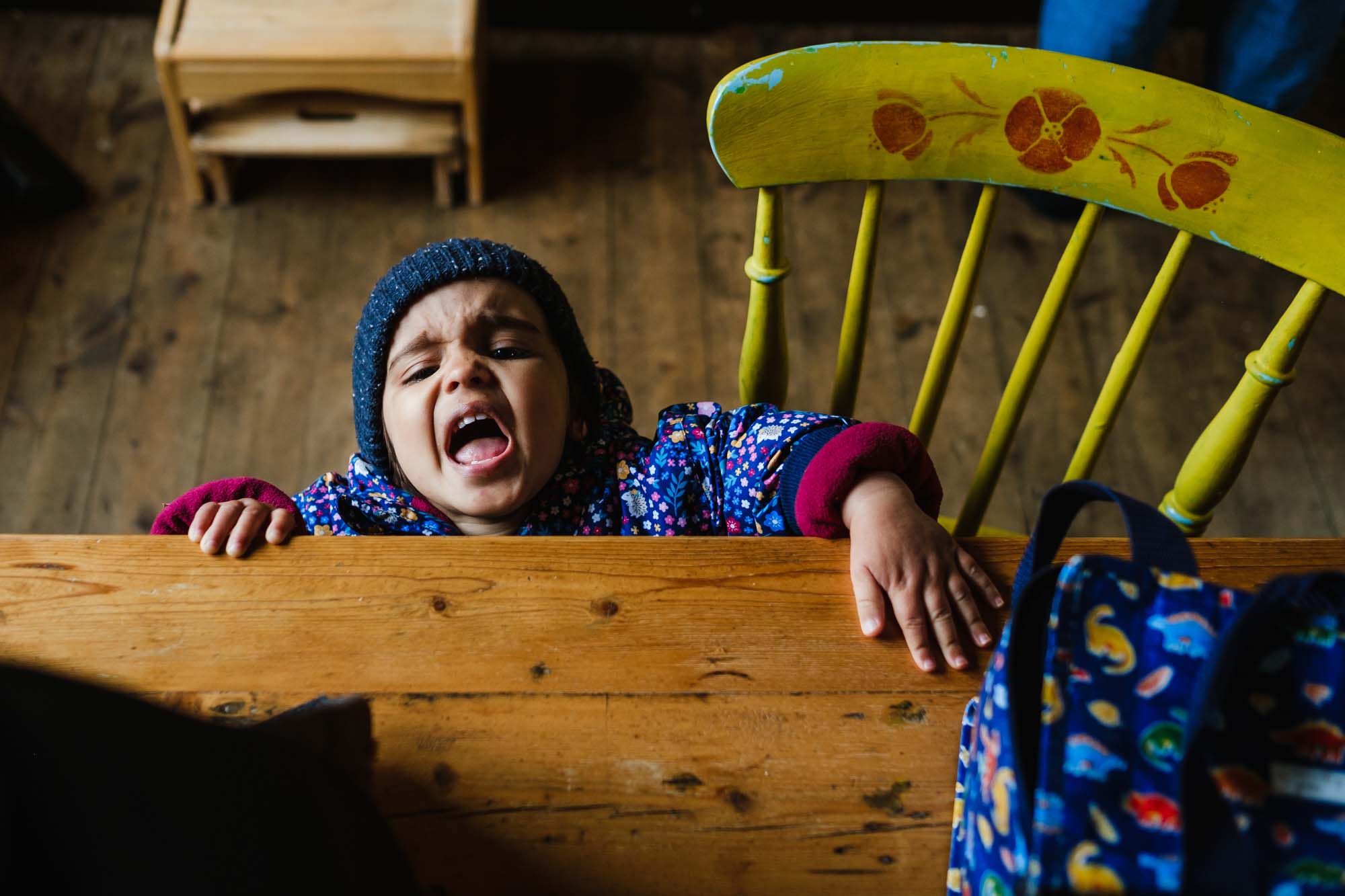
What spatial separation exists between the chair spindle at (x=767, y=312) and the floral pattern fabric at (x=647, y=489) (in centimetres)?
3

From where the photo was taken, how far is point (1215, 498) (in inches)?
40.3

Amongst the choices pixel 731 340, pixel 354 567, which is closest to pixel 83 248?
pixel 731 340

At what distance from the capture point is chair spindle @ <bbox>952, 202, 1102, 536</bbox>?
0.92m

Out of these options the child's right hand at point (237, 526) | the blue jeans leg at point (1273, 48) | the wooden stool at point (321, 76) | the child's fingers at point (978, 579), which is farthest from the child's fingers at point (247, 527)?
the blue jeans leg at point (1273, 48)

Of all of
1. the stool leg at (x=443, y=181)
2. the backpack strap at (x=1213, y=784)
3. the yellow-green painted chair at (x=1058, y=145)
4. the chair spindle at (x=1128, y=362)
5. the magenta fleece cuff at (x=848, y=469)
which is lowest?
the backpack strap at (x=1213, y=784)

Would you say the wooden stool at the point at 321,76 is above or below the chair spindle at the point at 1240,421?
above

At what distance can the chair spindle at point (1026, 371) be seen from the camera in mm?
917

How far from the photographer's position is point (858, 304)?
0.99m

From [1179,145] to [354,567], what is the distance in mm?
736

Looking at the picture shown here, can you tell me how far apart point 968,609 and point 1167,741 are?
0.24 metres

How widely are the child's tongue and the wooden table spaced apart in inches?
9.3

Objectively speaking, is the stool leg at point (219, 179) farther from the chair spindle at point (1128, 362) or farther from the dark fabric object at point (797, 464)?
the chair spindle at point (1128, 362)

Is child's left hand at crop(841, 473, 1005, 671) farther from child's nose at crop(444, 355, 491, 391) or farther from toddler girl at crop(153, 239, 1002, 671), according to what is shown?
child's nose at crop(444, 355, 491, 391)

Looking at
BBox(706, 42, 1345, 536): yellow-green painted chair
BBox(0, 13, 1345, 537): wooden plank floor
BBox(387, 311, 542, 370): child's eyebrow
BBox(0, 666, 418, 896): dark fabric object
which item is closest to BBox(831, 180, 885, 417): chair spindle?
BBox(706, 42, 1345, 536): yellow-green painted chair
